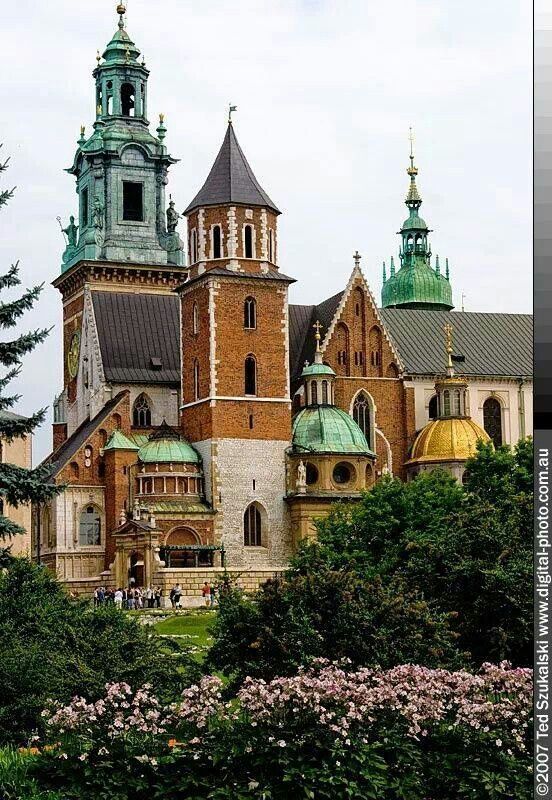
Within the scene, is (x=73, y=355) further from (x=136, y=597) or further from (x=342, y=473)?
(x=136, y=597)

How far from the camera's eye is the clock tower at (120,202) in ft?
299

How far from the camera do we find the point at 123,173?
3720 inches

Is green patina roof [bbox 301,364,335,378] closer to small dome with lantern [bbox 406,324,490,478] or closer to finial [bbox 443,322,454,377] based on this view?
small dome with lantern [bbox 406,324,490,478]

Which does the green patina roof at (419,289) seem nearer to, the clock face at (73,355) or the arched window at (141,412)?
the clock face at (73,355)

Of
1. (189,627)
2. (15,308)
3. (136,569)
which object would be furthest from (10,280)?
(136,569)

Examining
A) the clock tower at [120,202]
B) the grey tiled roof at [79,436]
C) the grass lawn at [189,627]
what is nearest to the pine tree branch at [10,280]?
the grass lawn at [189,627]

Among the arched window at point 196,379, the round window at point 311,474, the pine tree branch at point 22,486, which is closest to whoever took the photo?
the pine tree branch at point 22,486

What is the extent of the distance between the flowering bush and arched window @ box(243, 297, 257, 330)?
5364 cm

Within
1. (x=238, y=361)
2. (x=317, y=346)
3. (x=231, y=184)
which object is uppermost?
(x=231, y=184)

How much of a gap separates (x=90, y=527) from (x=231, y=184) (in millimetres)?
17782

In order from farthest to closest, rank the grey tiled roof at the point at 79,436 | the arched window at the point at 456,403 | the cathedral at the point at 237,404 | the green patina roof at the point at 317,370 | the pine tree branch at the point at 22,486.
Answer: the arched window at the point at 456,403 → the green patina roof at the point at 317,370 → the grey tiled roof at the point at 79,436 → the cathedral at the point at 237,404 → the pine tree branch at the point at 22,486

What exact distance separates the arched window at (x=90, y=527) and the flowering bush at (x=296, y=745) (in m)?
54.4

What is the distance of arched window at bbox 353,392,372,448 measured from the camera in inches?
3120

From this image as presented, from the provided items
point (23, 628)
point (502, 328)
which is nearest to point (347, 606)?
point (23, 628)
